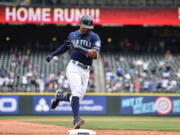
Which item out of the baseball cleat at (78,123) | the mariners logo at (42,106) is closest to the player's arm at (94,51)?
the baseball cleat at (78,123)

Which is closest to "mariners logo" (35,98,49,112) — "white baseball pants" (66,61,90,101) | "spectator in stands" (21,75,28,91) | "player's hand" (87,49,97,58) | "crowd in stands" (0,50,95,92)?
"crowd in stands" (0,50,95,92)

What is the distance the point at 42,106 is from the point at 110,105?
2977 mm

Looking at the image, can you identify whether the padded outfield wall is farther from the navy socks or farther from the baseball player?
the navy socks

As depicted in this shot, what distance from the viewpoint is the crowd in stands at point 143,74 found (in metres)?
24.8

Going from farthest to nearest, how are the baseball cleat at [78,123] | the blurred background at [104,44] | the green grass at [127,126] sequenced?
the blurred background at [104,44] → the green grass at [127,126] → the baseball cleat at [78,123]

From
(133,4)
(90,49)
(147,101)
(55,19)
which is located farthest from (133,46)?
(90,49)

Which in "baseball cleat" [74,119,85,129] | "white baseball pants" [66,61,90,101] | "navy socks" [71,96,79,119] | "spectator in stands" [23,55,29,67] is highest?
"spectator in stands" [23,55,29,67]

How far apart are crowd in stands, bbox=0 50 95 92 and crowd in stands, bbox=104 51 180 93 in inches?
53.3

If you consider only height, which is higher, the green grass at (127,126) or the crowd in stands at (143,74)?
the crowd in stands at (143,74)

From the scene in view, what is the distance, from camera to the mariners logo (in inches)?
856

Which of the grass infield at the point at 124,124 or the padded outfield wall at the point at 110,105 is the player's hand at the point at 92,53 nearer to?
the grass infield at the point at 124,124

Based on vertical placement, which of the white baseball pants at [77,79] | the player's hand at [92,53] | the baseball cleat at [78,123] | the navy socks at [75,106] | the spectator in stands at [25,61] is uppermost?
the spectator in stands at [25,61]

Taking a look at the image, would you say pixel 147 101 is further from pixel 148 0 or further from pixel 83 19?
pixel 83 19

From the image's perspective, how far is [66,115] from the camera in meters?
21.7
